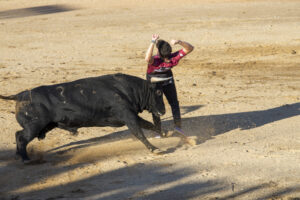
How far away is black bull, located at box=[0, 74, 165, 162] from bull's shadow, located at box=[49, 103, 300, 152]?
80cm

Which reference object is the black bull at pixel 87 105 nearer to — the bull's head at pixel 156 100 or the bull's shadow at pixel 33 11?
the bull's head at pixel 156 100

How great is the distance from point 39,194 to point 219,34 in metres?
13.4

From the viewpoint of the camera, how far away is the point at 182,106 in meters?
11.5

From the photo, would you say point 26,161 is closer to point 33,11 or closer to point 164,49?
point 164,49

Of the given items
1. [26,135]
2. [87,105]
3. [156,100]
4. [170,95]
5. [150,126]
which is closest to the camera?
[26,135]

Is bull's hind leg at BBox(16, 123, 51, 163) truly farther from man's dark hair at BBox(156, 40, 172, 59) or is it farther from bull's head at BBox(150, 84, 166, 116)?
man's dark hair at BBox(156, 40, 172, 59)

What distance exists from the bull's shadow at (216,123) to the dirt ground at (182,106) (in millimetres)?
19

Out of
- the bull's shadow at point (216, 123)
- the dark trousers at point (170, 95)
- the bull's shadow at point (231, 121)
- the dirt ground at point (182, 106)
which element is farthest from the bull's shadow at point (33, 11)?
the dark trousers at point (170, 95)

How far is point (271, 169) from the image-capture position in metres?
7.57

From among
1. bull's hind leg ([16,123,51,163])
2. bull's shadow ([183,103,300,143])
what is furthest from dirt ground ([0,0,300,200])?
bull's hind leg ([16,123,51,163])

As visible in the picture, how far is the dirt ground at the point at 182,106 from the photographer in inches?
282

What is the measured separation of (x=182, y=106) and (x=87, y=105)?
3587 millimetres

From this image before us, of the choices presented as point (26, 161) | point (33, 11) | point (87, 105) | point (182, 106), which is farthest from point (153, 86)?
point (33, 11)

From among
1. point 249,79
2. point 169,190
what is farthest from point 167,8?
point 169,190
